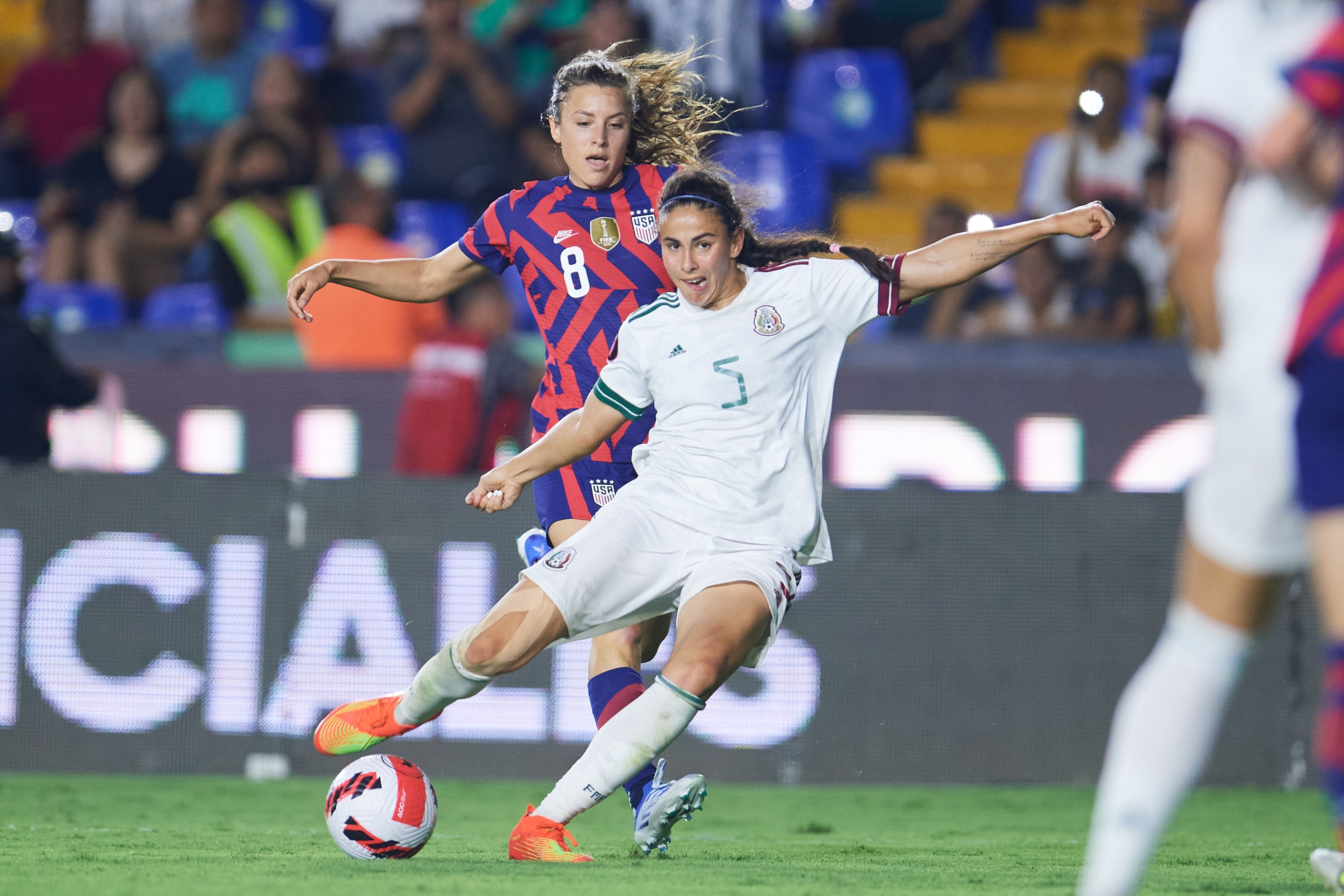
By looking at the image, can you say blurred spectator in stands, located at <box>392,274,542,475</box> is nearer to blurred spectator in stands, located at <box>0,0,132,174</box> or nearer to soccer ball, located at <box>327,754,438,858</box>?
soccer ball, located at <box>327,754,438,858</box>

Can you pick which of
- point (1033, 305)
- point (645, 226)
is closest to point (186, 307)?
point (1033, 305)

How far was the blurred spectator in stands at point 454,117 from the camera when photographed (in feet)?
37.0

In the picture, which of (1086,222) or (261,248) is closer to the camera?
(1086,222)

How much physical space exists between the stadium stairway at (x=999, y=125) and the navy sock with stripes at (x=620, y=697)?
21.9ft

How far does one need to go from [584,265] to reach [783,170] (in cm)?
641

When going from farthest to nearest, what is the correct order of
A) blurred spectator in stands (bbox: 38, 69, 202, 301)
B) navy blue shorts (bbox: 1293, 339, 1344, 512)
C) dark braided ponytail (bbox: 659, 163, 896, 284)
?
blurred spectator in stands (bbox: 38, 69, 202, 301)
dark braided ponytail (bbox: 659, 163, 896, 284)
navy blue shorts (bbox: 1293, 339, 1344, 512)

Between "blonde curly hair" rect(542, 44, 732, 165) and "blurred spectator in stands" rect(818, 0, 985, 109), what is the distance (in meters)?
7.17

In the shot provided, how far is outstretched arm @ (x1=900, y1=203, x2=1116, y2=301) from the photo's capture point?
4340mm

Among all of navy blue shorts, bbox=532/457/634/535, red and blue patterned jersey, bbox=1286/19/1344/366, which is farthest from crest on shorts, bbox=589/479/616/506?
red and blue patterned jersey, bbox=1286/19/1344/366

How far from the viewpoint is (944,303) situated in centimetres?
996

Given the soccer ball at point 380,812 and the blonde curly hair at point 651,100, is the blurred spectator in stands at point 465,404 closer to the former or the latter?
the blonde curly hair at point 651,100

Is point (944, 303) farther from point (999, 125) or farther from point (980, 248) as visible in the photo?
point (980, 248)

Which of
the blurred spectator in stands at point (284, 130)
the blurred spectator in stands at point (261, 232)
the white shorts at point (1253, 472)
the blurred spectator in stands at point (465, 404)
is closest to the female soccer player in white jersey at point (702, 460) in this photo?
the white shorts at point (1253, 472)

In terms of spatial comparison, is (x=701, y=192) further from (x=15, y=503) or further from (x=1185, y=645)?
(x=15, y=503)
